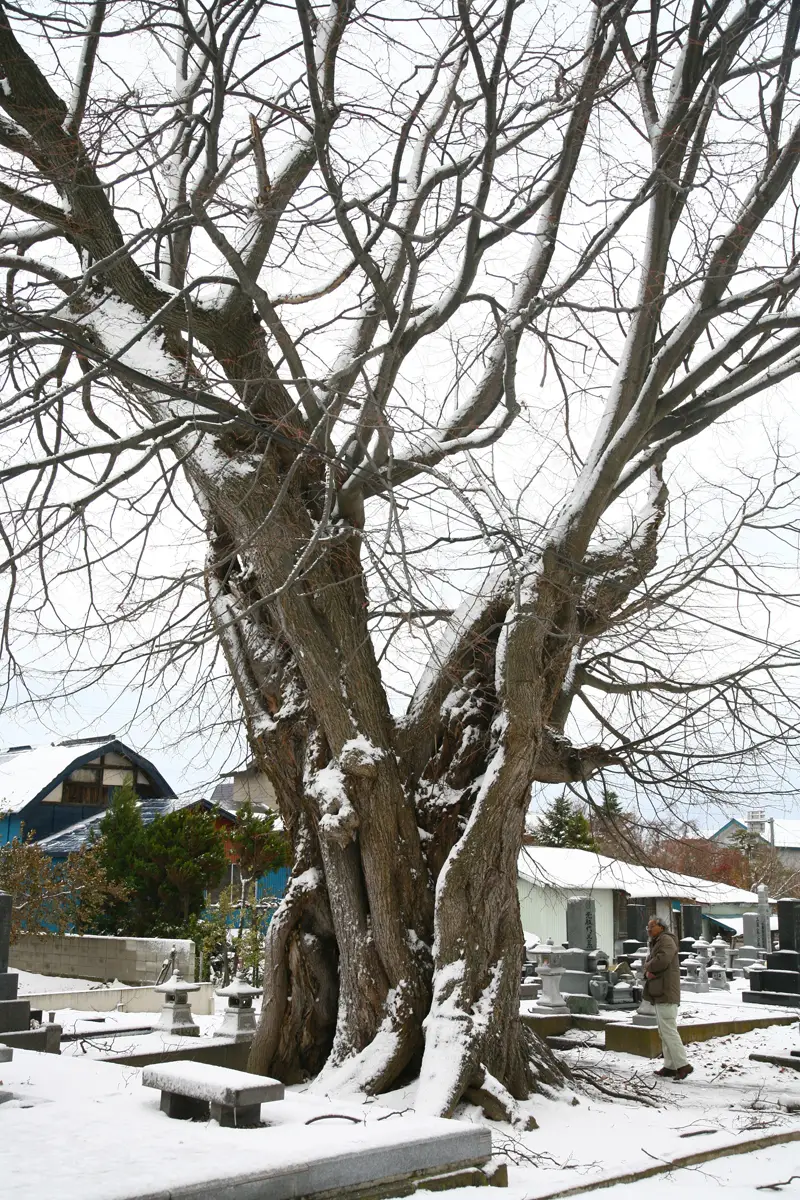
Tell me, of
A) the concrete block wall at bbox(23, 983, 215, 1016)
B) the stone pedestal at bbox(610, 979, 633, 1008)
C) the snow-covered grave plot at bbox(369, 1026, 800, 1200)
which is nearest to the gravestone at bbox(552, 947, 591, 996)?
the stone pedestal at bbox(610, 979, 633, 1008)

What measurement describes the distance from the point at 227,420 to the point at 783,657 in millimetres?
5298

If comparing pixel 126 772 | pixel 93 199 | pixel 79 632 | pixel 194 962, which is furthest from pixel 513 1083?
pixel 126 772

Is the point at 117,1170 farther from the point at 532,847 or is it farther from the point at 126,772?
the point at 532,847

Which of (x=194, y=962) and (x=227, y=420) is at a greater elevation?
(x=227, y=420)

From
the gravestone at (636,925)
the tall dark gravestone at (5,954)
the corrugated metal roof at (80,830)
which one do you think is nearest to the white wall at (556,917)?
the gravestone at (636,925)

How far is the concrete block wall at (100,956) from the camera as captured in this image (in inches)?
741

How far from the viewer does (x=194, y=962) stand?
1942 centimetres

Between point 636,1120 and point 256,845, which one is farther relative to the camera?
point 256,845

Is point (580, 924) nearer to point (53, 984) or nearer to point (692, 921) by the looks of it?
point (53, 984)

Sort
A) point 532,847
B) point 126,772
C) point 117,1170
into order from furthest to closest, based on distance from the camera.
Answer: point 532,847 → point 126,772 → point 117,1170

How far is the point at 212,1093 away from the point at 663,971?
726 centimetres

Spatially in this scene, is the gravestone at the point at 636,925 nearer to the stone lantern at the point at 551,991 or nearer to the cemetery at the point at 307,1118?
the cemetery at the point at 307,1118

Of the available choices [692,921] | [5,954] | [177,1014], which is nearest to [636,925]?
[692,921]

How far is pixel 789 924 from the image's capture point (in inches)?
846
